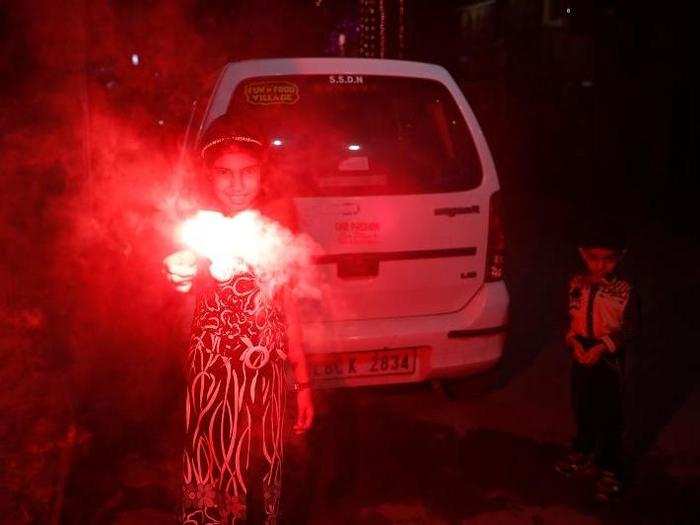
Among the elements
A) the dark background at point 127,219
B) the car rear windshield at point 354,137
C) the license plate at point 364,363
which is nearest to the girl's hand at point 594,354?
the dark background at point 127,219

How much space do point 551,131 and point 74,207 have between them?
52.4 feet

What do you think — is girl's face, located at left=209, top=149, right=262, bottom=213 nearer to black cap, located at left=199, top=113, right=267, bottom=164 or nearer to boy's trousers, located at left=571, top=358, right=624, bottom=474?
black cap, located at left=199, top=113, right=267, bottom=164

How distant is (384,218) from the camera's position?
14.9 ft

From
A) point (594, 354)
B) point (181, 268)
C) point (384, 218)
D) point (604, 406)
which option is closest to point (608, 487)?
point (604, 406)

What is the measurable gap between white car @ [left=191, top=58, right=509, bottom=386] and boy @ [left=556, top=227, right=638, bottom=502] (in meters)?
0.69

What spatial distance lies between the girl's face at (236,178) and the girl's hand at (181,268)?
0.73 feet

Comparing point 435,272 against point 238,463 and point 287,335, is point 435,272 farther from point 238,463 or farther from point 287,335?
point 238,463

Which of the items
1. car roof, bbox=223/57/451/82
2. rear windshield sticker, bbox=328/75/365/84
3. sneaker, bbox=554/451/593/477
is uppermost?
car roof, bbox=223/57/451/82

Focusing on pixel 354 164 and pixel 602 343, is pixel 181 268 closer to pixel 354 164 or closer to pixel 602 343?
pixel 354 164

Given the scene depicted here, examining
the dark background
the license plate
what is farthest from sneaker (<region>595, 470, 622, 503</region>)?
the license plate

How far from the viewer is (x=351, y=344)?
15.0 feet

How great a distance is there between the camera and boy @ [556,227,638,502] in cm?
408

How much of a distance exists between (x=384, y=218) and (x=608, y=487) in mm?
1740

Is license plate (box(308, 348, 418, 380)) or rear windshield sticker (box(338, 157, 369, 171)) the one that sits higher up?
rear windshield sticker (box(338, 157, 369, 171))
